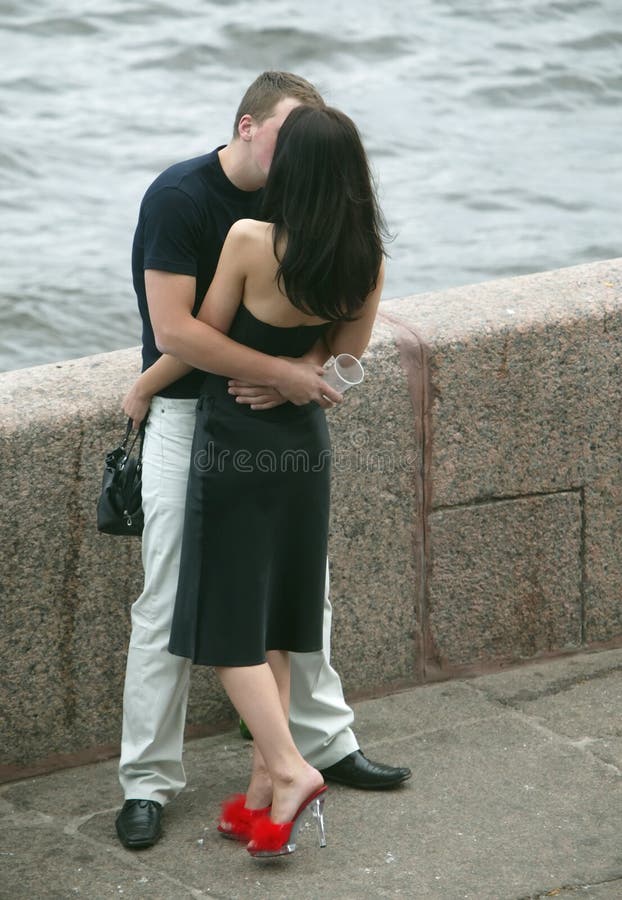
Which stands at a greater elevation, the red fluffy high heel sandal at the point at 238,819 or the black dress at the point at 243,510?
the black dress at the point at 243,510

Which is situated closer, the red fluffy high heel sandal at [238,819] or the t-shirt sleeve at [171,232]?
the t-shirt sleeve at [171,232]

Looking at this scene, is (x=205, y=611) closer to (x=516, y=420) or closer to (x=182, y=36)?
(x=516, y=420)

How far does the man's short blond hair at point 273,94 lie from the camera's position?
10.1ft

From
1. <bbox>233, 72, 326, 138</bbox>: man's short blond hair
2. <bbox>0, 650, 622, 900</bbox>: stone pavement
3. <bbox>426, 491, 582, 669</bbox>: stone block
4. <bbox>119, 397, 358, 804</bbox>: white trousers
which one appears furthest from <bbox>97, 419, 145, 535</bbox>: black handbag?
<bbox>426, 491, 582, 669</bbox>: stone block

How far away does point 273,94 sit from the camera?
10.1 ft

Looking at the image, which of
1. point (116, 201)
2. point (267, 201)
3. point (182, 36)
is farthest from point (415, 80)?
point (267, 201)

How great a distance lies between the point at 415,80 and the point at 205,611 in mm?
12787

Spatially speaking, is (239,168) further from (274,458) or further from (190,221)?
(274,458)

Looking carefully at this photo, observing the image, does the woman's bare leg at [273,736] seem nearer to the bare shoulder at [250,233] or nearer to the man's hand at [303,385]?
the man's hand at [303,385]

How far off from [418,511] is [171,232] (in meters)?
1.28

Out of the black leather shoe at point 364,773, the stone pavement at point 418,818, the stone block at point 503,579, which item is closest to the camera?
the stone pavement at point 418,818

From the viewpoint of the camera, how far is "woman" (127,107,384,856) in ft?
9.75

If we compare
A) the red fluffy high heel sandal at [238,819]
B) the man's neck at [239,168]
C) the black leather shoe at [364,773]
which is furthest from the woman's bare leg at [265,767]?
the man's neck at [239,168]

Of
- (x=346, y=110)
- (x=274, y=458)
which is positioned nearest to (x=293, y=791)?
(x=274, y=458)
